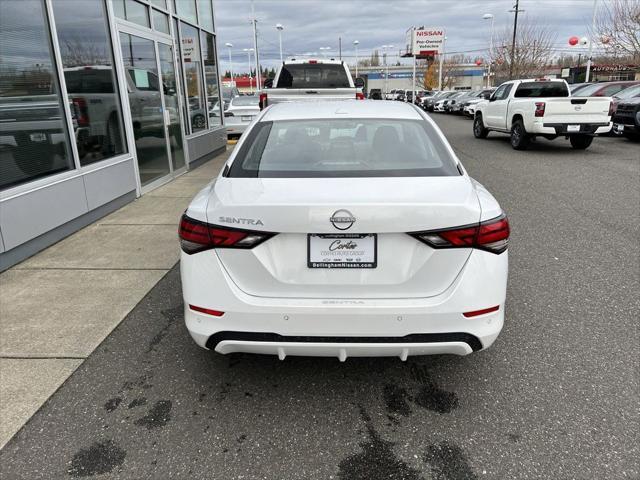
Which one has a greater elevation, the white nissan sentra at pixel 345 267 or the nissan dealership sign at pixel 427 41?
the nissan dealership sign at pixel 427 41

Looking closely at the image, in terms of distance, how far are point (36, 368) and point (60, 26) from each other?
4920mm

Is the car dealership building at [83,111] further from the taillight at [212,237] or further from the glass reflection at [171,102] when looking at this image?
the taillight at [212,237]

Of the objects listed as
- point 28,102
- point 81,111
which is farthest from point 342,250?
point 81,111

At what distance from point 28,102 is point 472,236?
5.41 m

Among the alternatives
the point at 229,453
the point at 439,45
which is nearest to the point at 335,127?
the point at 229,453

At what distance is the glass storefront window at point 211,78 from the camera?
42.8ft

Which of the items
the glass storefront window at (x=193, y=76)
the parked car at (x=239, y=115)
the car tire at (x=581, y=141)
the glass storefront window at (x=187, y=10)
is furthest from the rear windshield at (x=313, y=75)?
the car tire at (x=581, y=141)

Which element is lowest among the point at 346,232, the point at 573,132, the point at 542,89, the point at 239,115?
the point at 573,132

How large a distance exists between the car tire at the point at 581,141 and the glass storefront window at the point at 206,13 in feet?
33.9

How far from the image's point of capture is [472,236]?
2531 mm

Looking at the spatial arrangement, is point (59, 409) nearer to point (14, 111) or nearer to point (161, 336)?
point (161, 336)

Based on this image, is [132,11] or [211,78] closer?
[132,11]

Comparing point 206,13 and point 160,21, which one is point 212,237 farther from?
point 206,13

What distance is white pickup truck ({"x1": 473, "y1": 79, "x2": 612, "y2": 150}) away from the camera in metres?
12.4
